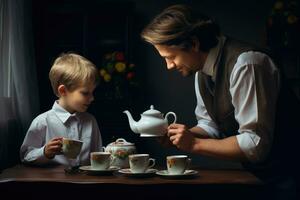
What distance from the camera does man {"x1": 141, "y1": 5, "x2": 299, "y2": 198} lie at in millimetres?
1815

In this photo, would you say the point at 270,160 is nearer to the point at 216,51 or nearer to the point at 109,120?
the point at 216,51

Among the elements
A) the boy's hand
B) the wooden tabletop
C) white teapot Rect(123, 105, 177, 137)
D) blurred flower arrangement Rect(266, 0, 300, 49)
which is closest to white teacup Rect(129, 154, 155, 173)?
the wooden tabletop

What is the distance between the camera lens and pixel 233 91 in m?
1.85

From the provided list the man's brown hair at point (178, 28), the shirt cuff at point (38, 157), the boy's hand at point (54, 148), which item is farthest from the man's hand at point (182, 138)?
the shirt cuff at point (38, 157)

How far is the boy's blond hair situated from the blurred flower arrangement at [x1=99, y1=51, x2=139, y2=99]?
3.98ft

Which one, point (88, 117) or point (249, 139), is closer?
point (249, 139)

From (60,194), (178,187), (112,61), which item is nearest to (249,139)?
(178,187)

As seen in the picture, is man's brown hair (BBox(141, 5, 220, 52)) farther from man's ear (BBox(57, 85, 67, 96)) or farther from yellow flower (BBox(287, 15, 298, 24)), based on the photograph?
yellow flower (BBox(287, 15, 298, 24))

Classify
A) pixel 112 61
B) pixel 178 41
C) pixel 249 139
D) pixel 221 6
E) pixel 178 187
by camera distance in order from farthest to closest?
pixel 221 6
pixel 112 61
pixel 178 41
pixel 249 139
pixel 178 187

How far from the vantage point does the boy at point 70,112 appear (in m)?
2.32

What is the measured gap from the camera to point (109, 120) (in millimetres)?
3840

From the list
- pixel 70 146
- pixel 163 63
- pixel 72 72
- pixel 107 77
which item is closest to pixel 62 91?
pixel 72 72

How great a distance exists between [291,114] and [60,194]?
35.6 inches

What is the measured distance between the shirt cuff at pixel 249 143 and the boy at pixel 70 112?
2.76 feet
